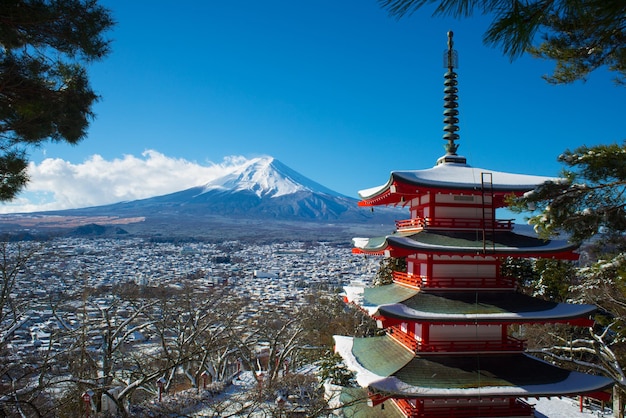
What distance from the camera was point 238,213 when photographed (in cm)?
15925

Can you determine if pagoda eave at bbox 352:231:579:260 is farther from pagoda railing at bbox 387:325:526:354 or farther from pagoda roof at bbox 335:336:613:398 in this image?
pagoda roof at bbox 335:336:613:398

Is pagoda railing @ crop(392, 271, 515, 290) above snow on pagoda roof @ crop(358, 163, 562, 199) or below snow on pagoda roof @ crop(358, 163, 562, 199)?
below

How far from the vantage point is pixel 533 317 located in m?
7.57

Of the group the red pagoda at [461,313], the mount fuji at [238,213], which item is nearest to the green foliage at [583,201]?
the red pagoda at [461,313]

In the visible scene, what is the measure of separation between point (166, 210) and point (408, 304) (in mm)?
160489

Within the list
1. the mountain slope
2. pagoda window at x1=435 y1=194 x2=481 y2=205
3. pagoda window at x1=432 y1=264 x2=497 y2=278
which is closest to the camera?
pagoda window at x1=432 y1=264 x2=497 y2=278

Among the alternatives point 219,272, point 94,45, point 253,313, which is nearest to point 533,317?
point 94,45

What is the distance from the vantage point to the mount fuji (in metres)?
135

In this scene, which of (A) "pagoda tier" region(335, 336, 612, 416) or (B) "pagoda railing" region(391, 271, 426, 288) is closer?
(A) "pagoda tier" region(335, 336, 612, 416)

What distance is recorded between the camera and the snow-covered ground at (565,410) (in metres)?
13.5

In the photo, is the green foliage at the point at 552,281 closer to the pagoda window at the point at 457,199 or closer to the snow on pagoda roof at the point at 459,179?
the snow on pagoda roof at the point at 459,179

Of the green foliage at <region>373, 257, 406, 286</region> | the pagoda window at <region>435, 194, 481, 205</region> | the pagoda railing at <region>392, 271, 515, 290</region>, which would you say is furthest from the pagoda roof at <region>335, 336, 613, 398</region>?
the green foliage at <region>373, 257, 406, 286</region>

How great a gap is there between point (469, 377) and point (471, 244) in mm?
2376

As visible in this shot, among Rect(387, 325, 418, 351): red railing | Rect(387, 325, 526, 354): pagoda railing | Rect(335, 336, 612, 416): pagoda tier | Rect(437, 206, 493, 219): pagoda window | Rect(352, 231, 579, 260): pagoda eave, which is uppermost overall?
Rect(437, 206, 493, 219): pagoda window
